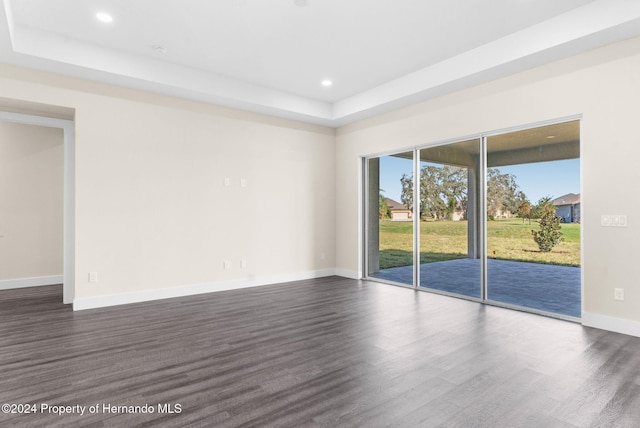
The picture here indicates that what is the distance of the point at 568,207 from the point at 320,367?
3.43 metres

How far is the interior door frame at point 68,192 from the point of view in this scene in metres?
4.47

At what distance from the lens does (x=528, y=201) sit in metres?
4.42

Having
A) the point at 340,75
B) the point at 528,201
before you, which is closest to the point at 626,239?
the point at 528,201

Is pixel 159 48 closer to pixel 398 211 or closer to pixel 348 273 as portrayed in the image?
Answer: pixel 398 211

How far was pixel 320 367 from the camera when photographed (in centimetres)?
264

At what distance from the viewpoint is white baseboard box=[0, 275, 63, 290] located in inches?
218

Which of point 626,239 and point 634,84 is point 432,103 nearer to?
point 634,84

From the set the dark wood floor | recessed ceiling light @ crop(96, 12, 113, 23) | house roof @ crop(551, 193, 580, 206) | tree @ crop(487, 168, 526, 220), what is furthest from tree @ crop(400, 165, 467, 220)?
recessed ceiling light @ crop(96, 12, 113, 23)

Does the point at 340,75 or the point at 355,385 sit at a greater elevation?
the point at 340,75

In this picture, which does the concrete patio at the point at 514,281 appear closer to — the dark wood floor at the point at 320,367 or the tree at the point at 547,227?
the tree at the point at 547,227

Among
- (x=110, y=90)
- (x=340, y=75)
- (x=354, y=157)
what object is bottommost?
(x=354, y=157)

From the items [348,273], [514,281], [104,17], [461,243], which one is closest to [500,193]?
[461,243]

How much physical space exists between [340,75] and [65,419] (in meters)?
4.68

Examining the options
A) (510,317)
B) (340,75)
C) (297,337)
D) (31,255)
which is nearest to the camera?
(297,337)
